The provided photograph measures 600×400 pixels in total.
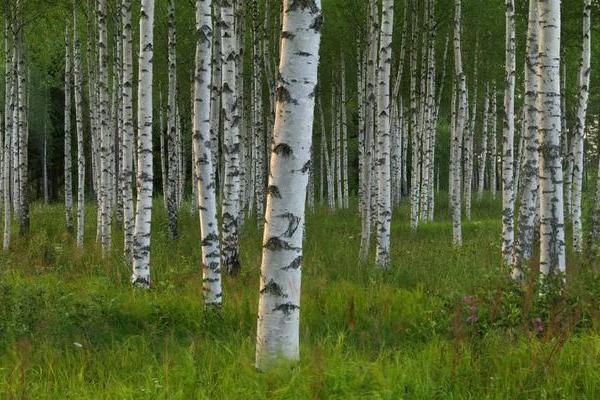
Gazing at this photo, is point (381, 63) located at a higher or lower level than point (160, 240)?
higher

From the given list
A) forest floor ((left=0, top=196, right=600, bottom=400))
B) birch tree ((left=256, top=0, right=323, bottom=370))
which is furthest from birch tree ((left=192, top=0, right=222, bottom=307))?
birch tree ((left=256, top=0, right=323, bottom=370))

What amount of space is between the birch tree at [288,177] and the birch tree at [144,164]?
4334 millimetres

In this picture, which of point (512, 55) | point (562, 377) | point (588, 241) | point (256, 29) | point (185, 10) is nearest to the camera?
point (562, 377)

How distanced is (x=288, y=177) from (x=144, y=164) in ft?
15.6

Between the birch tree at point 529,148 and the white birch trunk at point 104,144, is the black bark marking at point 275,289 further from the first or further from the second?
the white birch trunk at point 104,144

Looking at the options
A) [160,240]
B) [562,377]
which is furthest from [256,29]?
[562,377]

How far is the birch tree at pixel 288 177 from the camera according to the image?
159 inches

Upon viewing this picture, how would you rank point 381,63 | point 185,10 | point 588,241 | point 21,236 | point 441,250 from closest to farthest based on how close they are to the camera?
point 381,63
point 441,250
point 588,241
point 21,236
point 185,10

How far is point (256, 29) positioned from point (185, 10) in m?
4.81

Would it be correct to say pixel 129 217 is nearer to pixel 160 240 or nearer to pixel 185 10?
pixel 160 240

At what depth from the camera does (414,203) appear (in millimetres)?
14867

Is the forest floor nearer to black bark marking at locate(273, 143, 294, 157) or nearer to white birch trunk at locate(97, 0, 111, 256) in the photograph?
white birch trunk at locate(97, 0, 111, 256)

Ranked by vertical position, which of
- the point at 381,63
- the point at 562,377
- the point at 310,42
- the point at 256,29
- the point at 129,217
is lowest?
the point at 562,377

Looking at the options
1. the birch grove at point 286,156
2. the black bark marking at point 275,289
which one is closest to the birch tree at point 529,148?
the birch grove at point 286,156
